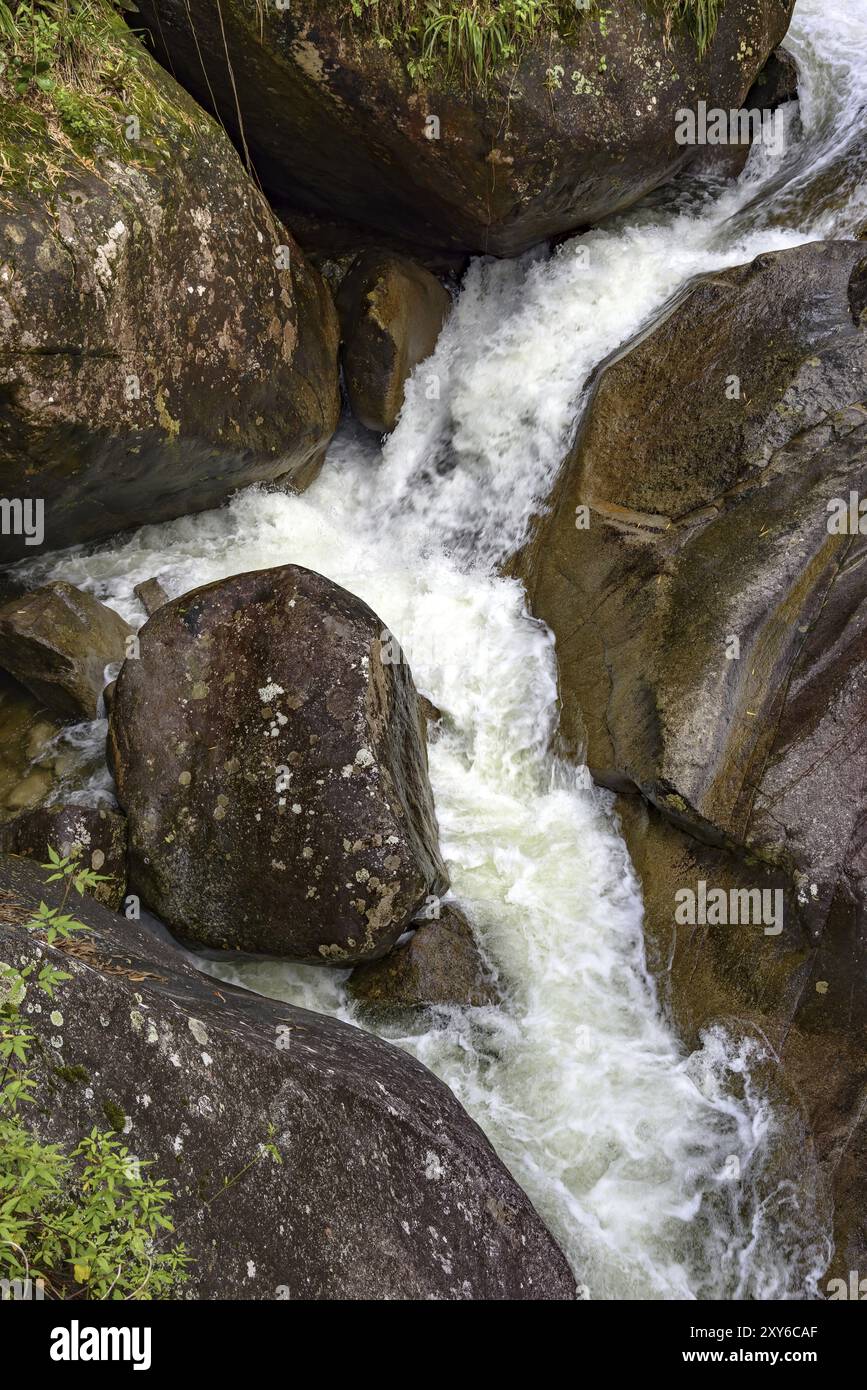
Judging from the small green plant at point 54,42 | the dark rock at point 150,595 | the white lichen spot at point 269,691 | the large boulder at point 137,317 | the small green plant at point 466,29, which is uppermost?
the small green plant at point 466,29

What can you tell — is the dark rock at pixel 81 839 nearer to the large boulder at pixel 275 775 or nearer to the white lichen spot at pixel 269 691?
the large boulder at pixel 275 775

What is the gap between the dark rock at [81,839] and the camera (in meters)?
5.85

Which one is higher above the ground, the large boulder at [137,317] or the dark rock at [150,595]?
the large boulder at [137,317]

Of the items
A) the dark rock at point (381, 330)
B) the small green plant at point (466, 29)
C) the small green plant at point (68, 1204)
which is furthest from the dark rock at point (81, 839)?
the small green plant at point (466, 29)

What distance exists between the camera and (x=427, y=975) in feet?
19.5

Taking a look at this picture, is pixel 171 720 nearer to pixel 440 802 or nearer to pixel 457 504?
pixel 440 802

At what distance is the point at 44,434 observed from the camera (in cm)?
607

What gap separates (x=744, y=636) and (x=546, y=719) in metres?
1.40

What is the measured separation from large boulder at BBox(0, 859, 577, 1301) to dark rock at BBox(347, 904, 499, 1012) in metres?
1.03

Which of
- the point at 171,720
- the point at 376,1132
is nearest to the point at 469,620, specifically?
the point at 171,720

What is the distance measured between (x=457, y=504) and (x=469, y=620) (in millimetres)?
1104

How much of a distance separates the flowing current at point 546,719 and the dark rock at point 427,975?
97 millimetres

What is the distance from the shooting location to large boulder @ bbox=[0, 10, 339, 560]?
5855 mm

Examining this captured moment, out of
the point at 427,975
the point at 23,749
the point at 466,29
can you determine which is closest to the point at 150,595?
the point at 23,749
